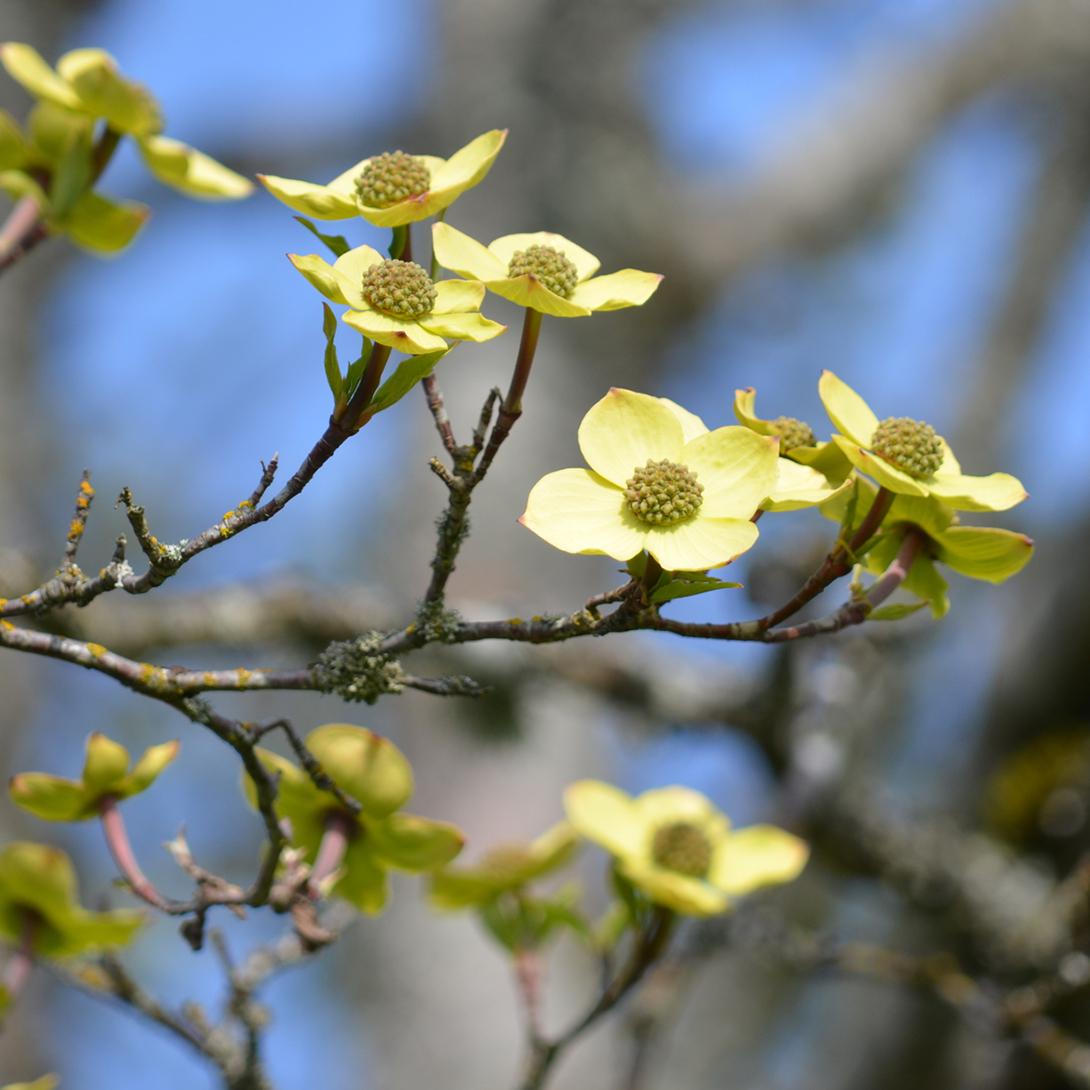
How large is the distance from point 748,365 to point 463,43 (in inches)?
63.1

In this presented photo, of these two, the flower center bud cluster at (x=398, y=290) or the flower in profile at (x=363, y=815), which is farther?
the flower in profile at (x=363, y=815)

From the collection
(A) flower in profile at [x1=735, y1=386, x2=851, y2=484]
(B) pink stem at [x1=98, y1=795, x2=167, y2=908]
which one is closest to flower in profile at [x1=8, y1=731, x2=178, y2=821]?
(B) pink stem at [x1=98, y1=795, x2=167, y2=908]

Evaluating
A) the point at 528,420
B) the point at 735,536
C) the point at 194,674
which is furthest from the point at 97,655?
the point at 528,420

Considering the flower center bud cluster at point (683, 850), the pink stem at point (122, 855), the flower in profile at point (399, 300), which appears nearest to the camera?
the flower in profile at point (399, 300)

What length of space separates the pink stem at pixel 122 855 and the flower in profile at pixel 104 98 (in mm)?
399

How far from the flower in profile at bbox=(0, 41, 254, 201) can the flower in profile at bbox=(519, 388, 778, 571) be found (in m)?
0.38

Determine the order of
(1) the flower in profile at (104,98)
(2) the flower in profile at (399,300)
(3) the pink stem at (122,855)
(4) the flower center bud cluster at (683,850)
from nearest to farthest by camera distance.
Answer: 1. (2) the flower in profile at (399,300)
2. (3) the pink stem at (122,855)
3. (1) the flower in profile at (104,98)
4. (4) the flower center bud cluster at (683,850)

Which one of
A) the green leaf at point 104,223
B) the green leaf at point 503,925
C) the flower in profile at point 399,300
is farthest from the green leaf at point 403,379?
the green leaf at point 503,925

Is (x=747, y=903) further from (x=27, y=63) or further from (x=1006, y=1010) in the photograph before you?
(x=27, y=63)

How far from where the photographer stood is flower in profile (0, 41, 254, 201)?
1.86 ft

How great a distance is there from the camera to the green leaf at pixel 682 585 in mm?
378

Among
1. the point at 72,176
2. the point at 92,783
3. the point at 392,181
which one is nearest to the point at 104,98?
the point at 72,176

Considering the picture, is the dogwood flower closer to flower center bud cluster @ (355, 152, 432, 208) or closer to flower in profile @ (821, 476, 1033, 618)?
flower in profile @ (821, 476, 1033, 618)

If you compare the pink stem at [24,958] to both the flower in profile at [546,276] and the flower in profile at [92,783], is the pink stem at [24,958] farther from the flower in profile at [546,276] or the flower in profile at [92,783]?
the flower in profile at [546,276]
